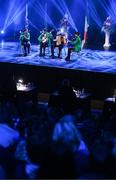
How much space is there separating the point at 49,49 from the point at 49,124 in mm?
5101

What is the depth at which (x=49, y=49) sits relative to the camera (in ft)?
32.5

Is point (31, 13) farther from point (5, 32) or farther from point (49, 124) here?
point (49, 124)

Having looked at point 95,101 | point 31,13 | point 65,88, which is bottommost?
point 95,101

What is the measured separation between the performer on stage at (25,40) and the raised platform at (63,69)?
0.13 metres

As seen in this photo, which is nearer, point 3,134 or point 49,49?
point 3,134

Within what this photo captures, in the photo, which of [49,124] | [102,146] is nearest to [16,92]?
[49,124]

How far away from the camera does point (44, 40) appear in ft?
32.0

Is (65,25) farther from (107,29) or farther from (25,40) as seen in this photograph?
(25,40)

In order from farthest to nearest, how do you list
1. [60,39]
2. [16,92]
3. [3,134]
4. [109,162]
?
[60,39], [16,92], [3,134], [109,162]

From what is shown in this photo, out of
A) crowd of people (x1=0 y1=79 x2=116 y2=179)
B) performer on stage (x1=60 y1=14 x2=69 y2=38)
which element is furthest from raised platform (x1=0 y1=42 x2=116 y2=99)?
crowd of people (x1=0 y1=79 x2=116 y2=179)

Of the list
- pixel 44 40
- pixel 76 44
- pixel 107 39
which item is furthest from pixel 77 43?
pixel 44 40

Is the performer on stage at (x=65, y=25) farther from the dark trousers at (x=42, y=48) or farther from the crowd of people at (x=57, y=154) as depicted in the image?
the crowd of people at (x=57, y=154)

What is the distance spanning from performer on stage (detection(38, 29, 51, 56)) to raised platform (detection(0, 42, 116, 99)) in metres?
0.13

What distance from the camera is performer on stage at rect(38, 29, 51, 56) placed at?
973 cm
